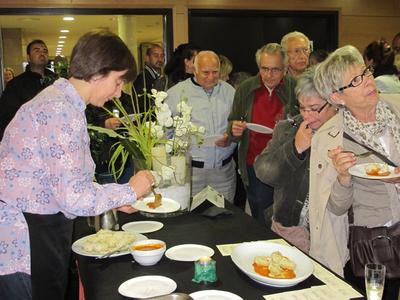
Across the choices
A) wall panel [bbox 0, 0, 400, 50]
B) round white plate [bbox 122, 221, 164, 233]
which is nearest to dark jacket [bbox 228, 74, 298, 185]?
round white plate [bbox 122, 221, 164, 233]

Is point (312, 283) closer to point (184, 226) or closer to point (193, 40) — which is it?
point (184, 226)

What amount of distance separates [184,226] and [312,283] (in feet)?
2.30

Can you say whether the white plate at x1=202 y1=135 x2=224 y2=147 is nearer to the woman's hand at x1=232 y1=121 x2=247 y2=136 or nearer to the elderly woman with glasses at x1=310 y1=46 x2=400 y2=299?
the woman's hand at x1=232 y1=121 x2=247 y2=136

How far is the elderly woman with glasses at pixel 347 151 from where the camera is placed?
183 centimetres

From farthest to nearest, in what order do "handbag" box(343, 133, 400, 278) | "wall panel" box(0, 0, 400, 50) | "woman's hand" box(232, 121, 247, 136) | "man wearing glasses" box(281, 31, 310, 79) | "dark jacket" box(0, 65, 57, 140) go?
"wall panel" box(0, 0, 400, 50), "dark jacket" box(0, 65, 57, 140), "man wearing glasses" box(281, 31, 310, 79), "woman's hand" box(232, 121, 247, 136), "handbag" box(343, 133, 400, 278)

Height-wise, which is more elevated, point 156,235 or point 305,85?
point 305,85

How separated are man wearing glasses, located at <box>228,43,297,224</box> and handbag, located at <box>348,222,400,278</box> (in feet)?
4.00

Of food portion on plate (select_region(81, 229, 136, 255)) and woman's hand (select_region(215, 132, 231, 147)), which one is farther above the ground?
woman's hand (select_region(215, 132, 231, 147))

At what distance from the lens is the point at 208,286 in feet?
4.41

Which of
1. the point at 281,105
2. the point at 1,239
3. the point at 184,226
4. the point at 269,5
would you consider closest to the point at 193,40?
the point at 269,5

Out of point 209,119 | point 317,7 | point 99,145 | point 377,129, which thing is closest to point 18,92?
point 99,145

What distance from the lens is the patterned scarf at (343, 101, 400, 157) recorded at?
189 centimetres

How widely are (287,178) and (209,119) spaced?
1122 millimetres

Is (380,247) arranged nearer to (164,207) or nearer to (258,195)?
(164,207)
